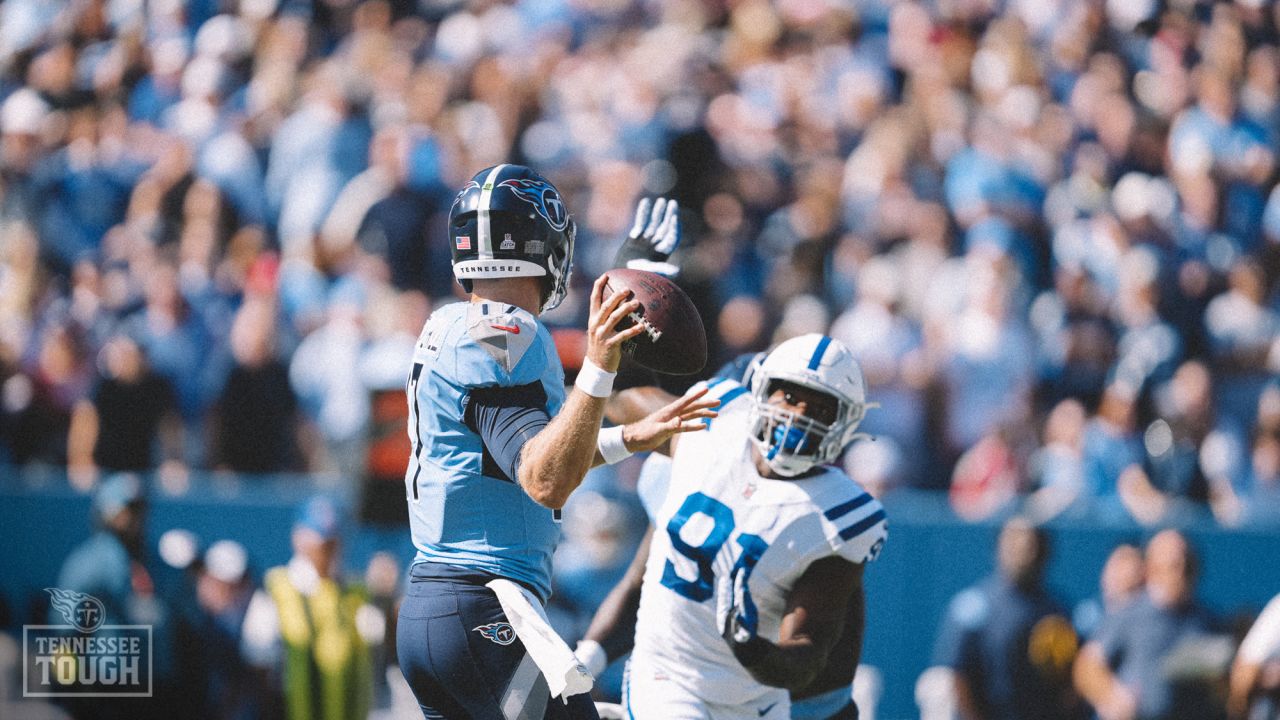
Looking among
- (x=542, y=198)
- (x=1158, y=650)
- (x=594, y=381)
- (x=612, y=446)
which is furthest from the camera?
(x=1158, y=650)

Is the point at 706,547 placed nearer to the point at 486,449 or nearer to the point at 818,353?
the point at 818,353

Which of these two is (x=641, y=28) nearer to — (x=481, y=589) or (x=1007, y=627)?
(x=1007, y=627)

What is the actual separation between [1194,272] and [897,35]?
9.68 ft

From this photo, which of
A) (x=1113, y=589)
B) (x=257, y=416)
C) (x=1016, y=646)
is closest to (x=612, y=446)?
(x=1016, y=646)

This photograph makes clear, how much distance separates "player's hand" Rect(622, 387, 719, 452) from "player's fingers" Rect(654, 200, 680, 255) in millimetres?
1482

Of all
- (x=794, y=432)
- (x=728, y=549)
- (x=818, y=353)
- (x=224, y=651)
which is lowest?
(x=224, y=651)

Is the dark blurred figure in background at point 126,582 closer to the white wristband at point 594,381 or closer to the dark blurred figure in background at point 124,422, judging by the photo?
the dark blurred figure in background at point 124,422

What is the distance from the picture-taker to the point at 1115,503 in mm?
7836

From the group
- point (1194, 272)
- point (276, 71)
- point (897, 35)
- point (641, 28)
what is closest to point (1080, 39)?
point (897, 35)

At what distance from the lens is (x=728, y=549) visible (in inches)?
183

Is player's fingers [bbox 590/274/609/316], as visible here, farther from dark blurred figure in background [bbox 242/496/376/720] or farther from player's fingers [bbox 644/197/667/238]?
dark blurred figure in background [bbox 242/496/376/720]

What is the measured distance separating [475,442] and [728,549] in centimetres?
109

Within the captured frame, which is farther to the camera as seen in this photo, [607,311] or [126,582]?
[126,582]

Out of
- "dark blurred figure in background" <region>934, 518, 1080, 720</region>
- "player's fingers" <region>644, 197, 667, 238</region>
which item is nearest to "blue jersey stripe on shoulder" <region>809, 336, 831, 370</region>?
"player's fingers" <region>644, 197, 667, 238</region>
